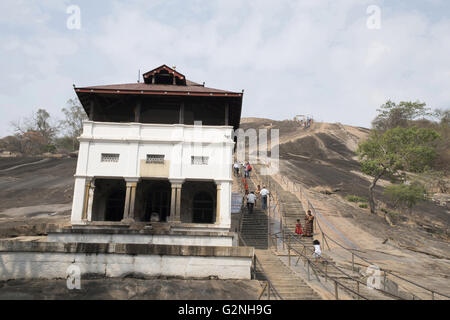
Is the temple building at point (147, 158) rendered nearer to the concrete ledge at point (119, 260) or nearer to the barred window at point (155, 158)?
the barred window at point (155, 158)

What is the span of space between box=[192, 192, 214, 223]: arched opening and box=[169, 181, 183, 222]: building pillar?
2787mm

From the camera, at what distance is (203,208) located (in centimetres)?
1778

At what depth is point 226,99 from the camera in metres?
16.3

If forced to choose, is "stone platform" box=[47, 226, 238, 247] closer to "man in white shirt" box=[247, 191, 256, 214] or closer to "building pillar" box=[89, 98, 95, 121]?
"man in white shirt" box=[247, 191, 256, 214]

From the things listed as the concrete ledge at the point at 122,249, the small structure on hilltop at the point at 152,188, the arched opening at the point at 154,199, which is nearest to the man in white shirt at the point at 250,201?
the small structure on hilltop at the point at 152,188

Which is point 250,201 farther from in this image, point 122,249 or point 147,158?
point 122,249

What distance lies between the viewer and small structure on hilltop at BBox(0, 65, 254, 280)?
952 centimetres

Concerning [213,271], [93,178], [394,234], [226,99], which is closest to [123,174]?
[93,178]

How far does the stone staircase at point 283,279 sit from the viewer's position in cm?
902

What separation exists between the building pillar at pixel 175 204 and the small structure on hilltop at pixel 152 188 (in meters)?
0.05

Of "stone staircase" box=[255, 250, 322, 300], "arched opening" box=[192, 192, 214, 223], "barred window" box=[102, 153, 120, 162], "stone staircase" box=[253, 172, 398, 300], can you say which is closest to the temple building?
"barred window" box=[102, 153, 120, 162]
